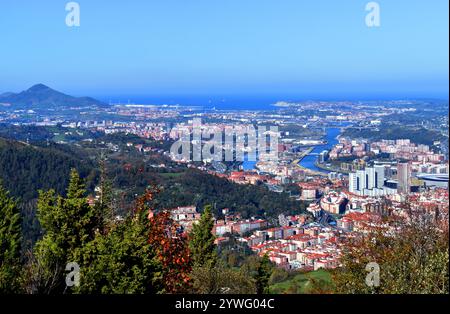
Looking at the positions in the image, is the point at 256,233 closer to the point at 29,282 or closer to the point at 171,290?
the point at 171,290

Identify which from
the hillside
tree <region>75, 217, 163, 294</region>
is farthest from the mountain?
tree <region>75, 217, 163, 294</region>

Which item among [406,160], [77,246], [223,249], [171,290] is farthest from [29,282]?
[406,160]

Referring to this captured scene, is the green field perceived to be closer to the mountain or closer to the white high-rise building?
the white high-rise building

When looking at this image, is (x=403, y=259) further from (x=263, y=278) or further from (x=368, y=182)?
(x=368, y=182)

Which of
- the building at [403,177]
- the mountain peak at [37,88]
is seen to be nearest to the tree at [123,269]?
the building at [403,177]

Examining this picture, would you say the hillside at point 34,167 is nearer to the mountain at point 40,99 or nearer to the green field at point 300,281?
the mountain at point 40,99

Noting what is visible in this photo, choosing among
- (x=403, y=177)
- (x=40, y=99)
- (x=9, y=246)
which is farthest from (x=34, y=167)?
(x=9, y=246)
